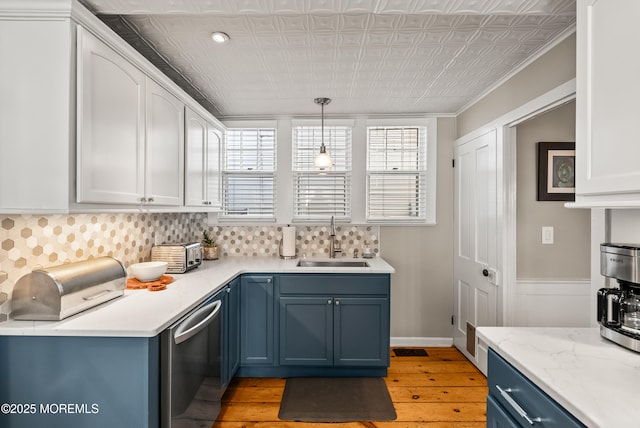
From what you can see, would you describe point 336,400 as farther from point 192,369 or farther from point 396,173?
point 396,173

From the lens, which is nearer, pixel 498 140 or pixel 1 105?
pixel 1 105

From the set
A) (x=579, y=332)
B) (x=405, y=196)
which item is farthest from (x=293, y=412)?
(x=405, y=196)

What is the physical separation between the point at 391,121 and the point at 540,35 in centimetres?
163

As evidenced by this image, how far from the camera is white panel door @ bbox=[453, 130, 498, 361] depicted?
2.71 m

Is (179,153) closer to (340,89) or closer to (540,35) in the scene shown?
(340,89)

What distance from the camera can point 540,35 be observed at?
1939mm

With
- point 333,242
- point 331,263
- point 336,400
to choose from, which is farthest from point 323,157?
point 336,400

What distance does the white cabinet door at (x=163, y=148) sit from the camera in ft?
6.50

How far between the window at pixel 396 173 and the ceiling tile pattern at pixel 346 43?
562 millimetres

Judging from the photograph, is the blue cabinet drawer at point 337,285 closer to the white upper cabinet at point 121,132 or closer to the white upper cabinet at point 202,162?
the white upper cabinet at point 202,162

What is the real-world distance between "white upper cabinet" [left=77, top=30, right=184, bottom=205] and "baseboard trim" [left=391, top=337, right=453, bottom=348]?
8.67ft

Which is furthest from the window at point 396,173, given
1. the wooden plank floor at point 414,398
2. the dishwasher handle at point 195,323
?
the dishwasher handle at point 195,323

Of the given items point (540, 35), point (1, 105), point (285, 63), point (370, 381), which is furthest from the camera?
point (370, 381)

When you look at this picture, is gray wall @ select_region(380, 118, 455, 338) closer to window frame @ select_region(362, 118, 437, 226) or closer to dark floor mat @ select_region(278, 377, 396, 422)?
window frame @ select_region(362, 118, 437, 226)
